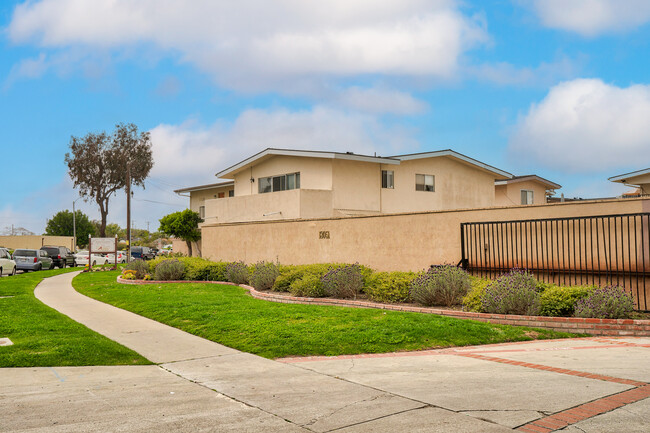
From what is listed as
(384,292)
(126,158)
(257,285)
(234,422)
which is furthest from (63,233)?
(234,422)

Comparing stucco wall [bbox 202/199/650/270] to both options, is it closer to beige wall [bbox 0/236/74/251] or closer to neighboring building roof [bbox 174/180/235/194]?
neighboring building roof [bbox 174/180/235/194]

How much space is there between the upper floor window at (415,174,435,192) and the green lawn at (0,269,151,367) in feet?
70.1

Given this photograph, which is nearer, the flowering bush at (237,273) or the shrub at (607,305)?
the shrub at (607,305)

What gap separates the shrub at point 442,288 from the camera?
45.2 feet

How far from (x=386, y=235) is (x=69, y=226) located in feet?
298

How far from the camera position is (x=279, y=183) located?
31750 mm

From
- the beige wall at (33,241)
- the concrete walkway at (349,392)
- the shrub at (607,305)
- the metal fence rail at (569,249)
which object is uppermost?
the beige wall at (33,241)

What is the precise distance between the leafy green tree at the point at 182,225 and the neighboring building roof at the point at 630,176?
28072mm

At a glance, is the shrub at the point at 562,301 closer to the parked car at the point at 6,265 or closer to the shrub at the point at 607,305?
the shrub at the point at 607,305

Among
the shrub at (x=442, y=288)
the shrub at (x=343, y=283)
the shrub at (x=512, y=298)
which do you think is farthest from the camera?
the shrub at (x=343, y=283)

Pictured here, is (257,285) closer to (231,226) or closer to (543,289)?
(231,226)

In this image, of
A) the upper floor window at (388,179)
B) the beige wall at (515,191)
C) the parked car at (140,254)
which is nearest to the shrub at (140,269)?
the upper floor window at (388,179)

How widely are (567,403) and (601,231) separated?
8.08 metres

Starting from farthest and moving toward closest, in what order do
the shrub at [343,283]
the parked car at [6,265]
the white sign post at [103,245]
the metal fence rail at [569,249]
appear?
the white sign post at [103,245], the parked car at [6,265], the shrub at [343,283], the metal fence rail at [569,249]
